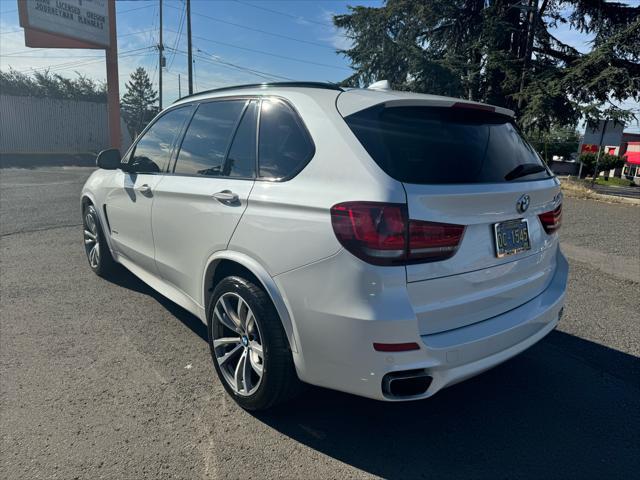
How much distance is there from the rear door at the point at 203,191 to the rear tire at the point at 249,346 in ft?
1.02

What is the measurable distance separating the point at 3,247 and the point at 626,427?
7.06m

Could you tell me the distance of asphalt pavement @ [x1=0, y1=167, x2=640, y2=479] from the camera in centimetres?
223

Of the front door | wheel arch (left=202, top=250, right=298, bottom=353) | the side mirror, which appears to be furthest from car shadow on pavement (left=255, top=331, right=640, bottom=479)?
the side mirror

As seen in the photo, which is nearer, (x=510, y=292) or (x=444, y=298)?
(x=444, y=298)

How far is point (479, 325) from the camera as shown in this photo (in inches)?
88.1

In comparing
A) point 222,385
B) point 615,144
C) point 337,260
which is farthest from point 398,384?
point 615,144

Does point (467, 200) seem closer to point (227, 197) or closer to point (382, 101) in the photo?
point (382, 101)

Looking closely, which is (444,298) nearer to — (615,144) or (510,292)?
(510,292)

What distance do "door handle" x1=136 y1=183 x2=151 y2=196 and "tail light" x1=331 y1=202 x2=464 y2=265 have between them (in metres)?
2.07

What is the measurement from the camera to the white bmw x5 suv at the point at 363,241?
1.98m

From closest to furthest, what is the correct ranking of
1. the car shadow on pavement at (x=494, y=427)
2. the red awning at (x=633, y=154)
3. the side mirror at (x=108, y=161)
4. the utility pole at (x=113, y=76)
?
the car shadow on pavement at (x=494, y=427), the side mirror at (x=108, y=161), the utility pole at (x=113, y=76), the red awning at (x=633, y=154)

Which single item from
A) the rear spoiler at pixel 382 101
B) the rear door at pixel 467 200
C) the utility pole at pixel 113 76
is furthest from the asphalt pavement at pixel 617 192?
the utility pole at pixel 113 76

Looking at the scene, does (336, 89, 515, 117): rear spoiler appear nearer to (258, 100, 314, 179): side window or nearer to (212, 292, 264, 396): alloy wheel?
(258, 100, 314, 179): side window

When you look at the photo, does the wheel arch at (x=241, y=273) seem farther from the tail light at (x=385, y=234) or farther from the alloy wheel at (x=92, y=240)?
the alloy wheel at (x=92, y=240)
